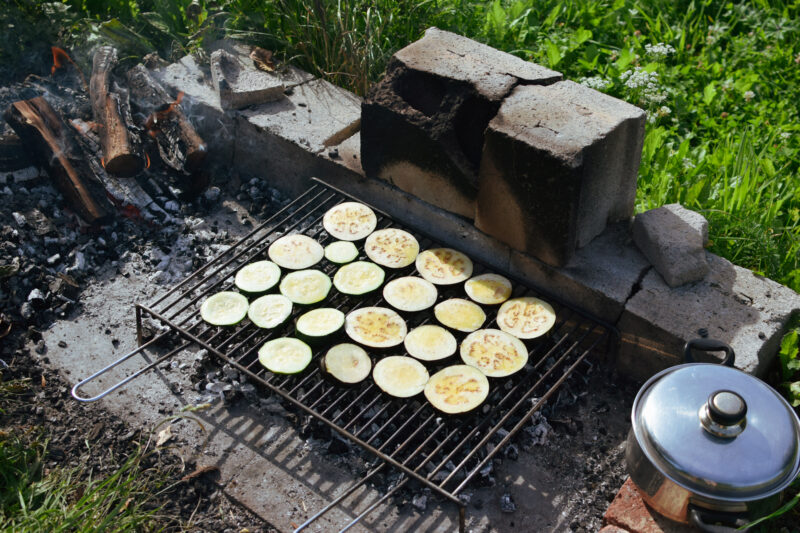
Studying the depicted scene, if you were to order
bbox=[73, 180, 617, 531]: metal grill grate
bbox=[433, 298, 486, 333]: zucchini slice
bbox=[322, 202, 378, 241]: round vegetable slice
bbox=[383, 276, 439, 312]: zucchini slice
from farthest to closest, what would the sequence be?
bbox=[322, 202, 378, 241]: round vegetable slice → bbox=[383, 276, 439, 312]: zucchini slice → bbox=[433, 298, 486, 333]: zucchini slice → bbox=[73, 180, 617, 531]: metal grill grate

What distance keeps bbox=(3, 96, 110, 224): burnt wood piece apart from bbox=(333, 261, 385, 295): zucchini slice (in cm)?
222

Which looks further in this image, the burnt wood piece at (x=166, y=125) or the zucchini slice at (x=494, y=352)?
the burnt wood piece at (x=166, y=125)

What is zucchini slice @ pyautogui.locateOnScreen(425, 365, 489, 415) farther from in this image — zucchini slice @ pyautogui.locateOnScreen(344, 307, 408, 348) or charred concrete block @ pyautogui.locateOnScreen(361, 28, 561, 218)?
charred concrete block @ pyautogui.locateOnScreen(361, 28, 561, 218)

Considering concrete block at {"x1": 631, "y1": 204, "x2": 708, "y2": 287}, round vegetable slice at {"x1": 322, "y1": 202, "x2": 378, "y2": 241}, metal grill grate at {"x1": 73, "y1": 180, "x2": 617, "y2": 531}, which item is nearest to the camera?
metal grill grate at {"x1": 73, "y1": 180, "x2": 617, "y2": 531}

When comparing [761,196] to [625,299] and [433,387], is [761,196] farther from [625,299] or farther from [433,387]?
[433,387]

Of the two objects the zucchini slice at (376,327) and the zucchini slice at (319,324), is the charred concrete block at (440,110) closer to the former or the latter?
the zucchini slice at (376,327)

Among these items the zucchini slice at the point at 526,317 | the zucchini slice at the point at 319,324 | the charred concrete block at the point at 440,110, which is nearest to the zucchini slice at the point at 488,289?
the zucchini slice at the point at 526,317

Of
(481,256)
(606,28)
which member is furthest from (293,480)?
(606,28)

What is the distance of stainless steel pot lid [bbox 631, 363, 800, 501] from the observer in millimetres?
3328

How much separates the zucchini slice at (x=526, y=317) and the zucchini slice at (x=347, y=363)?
0.92 meters

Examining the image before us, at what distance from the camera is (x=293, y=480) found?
4352 mm

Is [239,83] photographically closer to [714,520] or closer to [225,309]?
[225,309]

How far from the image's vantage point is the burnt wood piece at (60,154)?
229 inches

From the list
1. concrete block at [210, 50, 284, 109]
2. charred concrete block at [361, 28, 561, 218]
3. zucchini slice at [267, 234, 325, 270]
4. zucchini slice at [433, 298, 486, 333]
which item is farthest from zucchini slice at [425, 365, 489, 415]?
concrete block at [210, 50, 284, 109]
